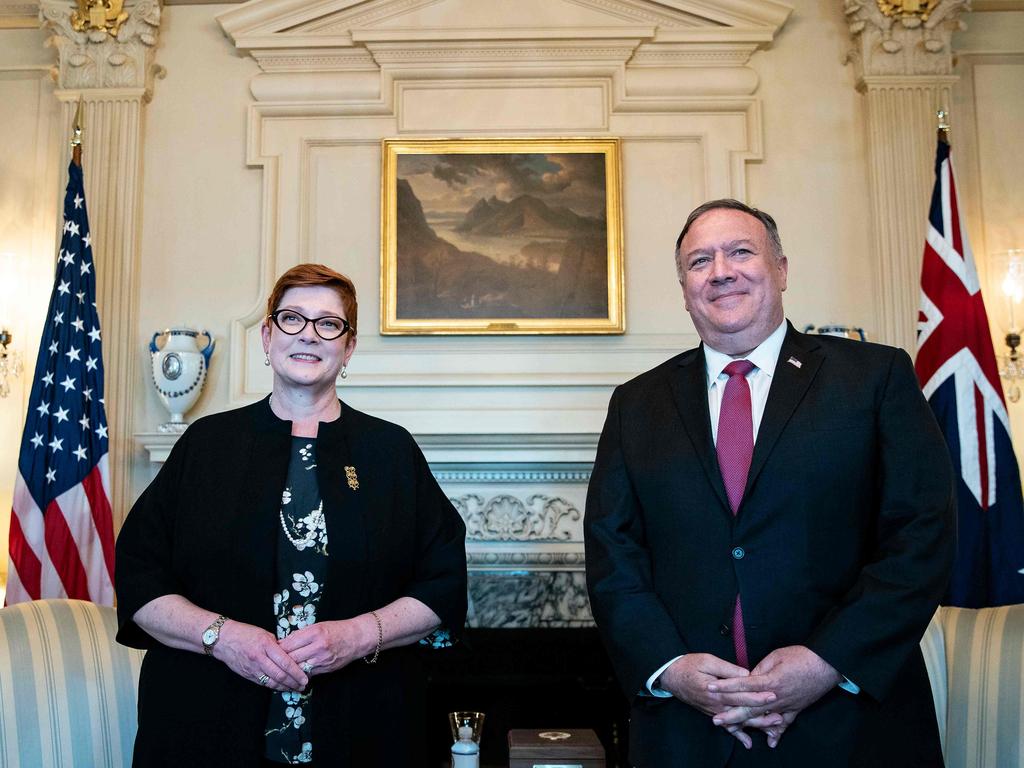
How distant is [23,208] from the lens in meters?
4.60

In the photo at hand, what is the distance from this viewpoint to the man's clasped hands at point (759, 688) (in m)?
1.70

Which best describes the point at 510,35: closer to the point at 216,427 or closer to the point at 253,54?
the point at 253,54

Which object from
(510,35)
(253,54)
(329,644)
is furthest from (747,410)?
A: (253,54)

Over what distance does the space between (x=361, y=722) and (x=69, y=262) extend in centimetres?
281

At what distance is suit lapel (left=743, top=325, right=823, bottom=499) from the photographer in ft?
6.15

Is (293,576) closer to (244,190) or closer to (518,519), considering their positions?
(518,519)

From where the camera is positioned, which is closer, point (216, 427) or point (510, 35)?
point (216, 427)

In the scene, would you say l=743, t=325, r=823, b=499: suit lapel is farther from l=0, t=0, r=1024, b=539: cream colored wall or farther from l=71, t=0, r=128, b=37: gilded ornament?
l=71, t=0, r=128, b=37: gilded ornament

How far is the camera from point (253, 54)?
14.8 ft

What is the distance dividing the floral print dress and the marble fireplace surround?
1.94 m

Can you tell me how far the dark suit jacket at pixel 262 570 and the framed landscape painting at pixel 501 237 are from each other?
208cm

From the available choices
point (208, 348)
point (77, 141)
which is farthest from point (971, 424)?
point (77, 141)

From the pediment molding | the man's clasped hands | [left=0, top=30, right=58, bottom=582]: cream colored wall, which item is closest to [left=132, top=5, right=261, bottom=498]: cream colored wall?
the pediment molding

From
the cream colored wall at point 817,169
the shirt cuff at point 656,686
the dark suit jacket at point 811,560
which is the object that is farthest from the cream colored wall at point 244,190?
the shirt cuff at point 656,686
